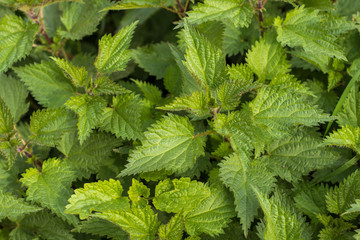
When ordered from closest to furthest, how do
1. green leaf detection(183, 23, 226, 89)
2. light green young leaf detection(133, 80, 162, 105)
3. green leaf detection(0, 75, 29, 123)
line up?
green leaf detection(183, 23, 226, 89) < light green young leaf detection(133, 80, 162, 105) < green leaf detection(0, 75, 29, 123)

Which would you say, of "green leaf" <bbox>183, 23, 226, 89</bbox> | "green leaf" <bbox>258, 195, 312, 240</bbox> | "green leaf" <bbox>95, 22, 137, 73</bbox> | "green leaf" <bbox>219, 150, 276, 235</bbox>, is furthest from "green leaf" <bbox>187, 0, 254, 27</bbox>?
"green leaf" <bbox>258, 195, 312, 240</bbox>

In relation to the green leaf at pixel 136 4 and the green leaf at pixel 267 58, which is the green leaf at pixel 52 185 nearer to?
the green leaf at pixel 136 4

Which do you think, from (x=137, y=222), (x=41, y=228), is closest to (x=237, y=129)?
(x=137, y=222)

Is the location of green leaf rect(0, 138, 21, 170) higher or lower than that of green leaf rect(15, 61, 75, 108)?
lower

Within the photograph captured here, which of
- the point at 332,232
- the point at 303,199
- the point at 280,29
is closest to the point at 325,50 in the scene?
the point at 280,29

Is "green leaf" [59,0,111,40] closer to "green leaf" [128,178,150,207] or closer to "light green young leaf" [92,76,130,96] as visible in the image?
"light green young leaf" [92,76,130,96]

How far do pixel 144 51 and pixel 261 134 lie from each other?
138cm

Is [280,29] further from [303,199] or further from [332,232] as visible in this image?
[332,232]

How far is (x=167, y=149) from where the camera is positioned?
2.01m

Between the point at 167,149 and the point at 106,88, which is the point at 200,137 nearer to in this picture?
the point at 167,149

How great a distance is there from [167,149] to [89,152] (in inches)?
28.9

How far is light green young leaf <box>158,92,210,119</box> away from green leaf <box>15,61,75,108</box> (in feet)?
3.24

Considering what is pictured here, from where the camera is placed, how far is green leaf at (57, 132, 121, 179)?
243cm

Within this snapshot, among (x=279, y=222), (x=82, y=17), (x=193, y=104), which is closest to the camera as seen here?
(x=279, y=222)
